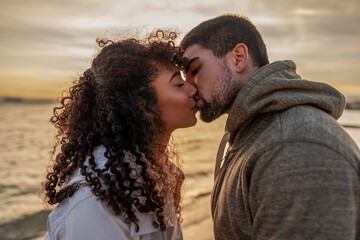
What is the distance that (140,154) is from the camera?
2.15m

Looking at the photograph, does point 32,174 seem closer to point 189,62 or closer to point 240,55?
point 189,62

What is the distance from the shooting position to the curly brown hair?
76.1 inches

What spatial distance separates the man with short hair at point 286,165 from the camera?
1.50 metres

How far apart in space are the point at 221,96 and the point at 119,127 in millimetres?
890

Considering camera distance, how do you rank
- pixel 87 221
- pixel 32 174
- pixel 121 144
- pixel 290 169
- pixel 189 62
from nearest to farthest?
pixel 290 169, pixel 87 221, pixel 121 144, pixel 189 62, pixel 32 174

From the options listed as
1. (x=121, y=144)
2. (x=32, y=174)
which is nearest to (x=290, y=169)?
(x=121, y=144)

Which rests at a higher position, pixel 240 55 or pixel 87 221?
pixel 240 55

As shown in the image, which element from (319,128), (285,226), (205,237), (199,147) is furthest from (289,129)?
(199,147)

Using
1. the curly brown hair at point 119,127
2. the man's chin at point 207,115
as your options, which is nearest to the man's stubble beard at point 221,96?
the man's chin at point 207,115

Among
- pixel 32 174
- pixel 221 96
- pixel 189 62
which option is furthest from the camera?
pixel 32 174

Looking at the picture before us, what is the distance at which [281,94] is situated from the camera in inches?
73.4

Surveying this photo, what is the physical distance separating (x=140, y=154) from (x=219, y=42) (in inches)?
45.4

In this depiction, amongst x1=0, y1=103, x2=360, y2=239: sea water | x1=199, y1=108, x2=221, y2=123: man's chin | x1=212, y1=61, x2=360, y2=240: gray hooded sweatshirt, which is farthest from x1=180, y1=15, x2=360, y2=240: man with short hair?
x1=0, y1=103, x2=360, y2=239: sea water

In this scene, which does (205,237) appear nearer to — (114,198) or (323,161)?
(114,198)
